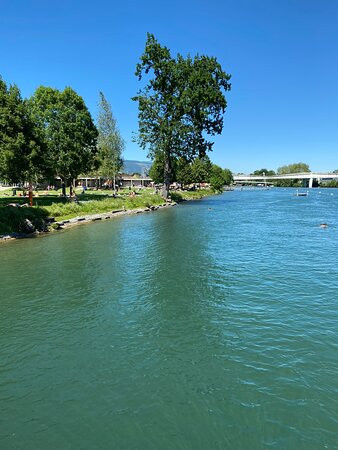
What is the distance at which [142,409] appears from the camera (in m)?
8.65

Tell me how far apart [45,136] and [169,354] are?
5314 centimetres

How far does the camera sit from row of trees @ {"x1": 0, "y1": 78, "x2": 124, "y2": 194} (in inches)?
1674

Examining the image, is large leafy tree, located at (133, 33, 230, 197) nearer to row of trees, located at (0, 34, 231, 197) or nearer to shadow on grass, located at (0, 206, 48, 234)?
row of trees, located at (0, 34, 231, 197)

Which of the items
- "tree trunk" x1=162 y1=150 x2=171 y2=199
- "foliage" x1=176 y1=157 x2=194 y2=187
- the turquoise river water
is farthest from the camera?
"foliage" x1=176 y1=157 x2=194 y2=187

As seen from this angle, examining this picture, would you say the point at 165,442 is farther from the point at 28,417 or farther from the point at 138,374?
the point at 28,417

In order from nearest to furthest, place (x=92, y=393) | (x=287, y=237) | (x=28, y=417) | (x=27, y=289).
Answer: (x=28, y=417) → (x=92, y=393) → (x=27, y=289) → (x=287, y=237)

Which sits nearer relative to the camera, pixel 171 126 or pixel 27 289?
pixel 27 289

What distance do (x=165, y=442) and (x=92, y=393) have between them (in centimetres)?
271

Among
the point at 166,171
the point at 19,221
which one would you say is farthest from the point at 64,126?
the point at 166,171

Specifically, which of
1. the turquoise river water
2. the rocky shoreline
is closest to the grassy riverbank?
the rocky shoreline

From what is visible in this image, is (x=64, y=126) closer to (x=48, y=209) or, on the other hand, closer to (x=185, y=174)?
(x=48, y=209)

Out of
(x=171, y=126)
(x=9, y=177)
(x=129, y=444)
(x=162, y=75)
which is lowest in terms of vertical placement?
(x=129, y=444)

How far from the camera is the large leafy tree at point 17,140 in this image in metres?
41.2

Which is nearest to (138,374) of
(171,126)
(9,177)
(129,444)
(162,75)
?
(129,444)
